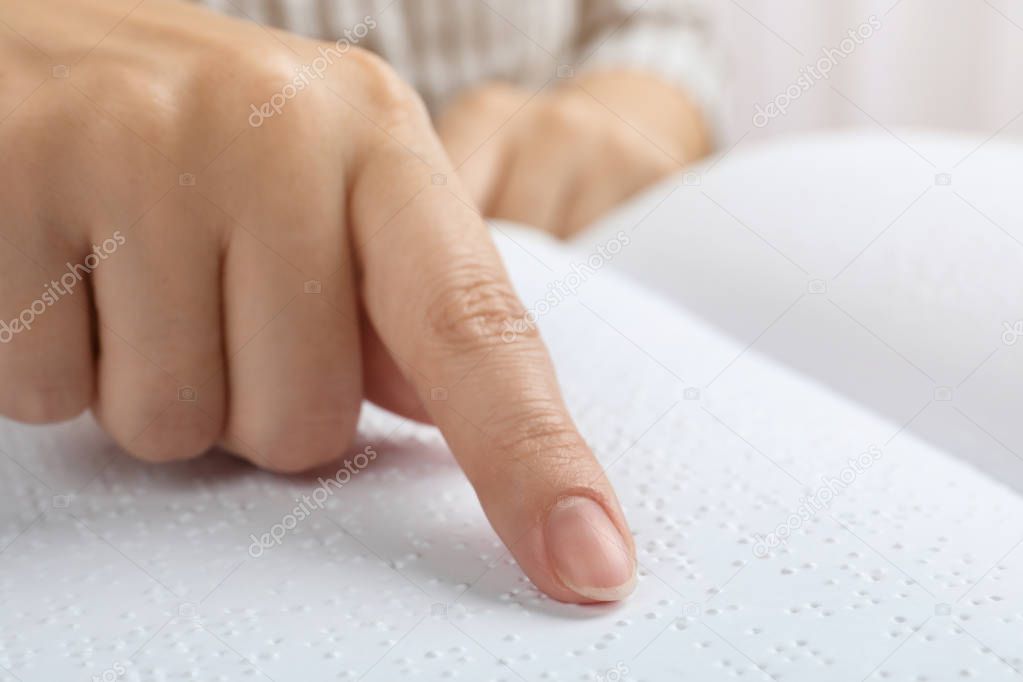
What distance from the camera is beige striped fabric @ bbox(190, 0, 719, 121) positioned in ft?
3.27

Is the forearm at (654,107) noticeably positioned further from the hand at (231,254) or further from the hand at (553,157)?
the hand at (231,254)

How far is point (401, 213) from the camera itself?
415mm

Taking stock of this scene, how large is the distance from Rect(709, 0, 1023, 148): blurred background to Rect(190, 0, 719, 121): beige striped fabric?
0.21m

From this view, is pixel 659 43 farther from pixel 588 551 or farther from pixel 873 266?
pixel 588 551

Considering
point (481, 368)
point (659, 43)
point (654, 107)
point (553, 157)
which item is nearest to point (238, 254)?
point (481, 368)

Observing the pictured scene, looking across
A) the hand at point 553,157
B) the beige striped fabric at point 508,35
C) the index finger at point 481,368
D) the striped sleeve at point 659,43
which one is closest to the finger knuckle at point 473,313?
the index finger at point 481,368

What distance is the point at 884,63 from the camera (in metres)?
1.57

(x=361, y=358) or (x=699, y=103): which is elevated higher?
(x=361, y=358)

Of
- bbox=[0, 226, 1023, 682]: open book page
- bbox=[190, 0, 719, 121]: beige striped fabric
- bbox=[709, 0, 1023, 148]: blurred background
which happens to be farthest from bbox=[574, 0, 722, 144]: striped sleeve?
bbox=[0, 226, 1023, 682]: open book page

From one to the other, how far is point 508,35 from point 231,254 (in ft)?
2.57

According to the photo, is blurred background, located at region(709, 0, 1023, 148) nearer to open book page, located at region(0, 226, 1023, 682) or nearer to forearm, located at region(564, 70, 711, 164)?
forearm, located at region(564, 70, 711, 164)

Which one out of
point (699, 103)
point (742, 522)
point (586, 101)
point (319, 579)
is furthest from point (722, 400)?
point (699, 103)

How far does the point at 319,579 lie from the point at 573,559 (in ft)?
0.30

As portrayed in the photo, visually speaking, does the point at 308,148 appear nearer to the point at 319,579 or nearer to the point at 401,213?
the point at 401,213
